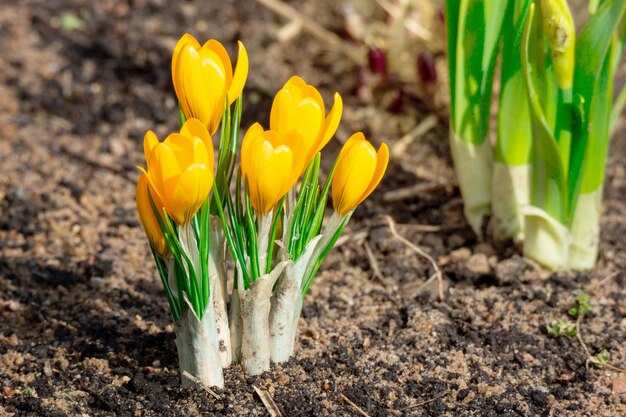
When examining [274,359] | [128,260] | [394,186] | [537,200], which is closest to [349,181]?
[274,359]

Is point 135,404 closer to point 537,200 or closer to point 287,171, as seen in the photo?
point 287,171

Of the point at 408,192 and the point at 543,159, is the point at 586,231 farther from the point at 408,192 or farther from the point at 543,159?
the point at 408,192

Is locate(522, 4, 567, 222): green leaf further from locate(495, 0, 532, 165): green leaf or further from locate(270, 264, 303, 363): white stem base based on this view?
locate(270, 264, 303, 363): white stem base

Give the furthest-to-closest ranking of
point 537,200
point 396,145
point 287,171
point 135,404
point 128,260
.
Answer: point 396,145 < point 128,260 < point 537,200 < point 135,404 < point 287,171

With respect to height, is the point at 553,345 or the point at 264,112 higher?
the point at 264,112

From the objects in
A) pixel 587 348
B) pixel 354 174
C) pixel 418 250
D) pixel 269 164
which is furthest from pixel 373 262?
pixel 269 164
